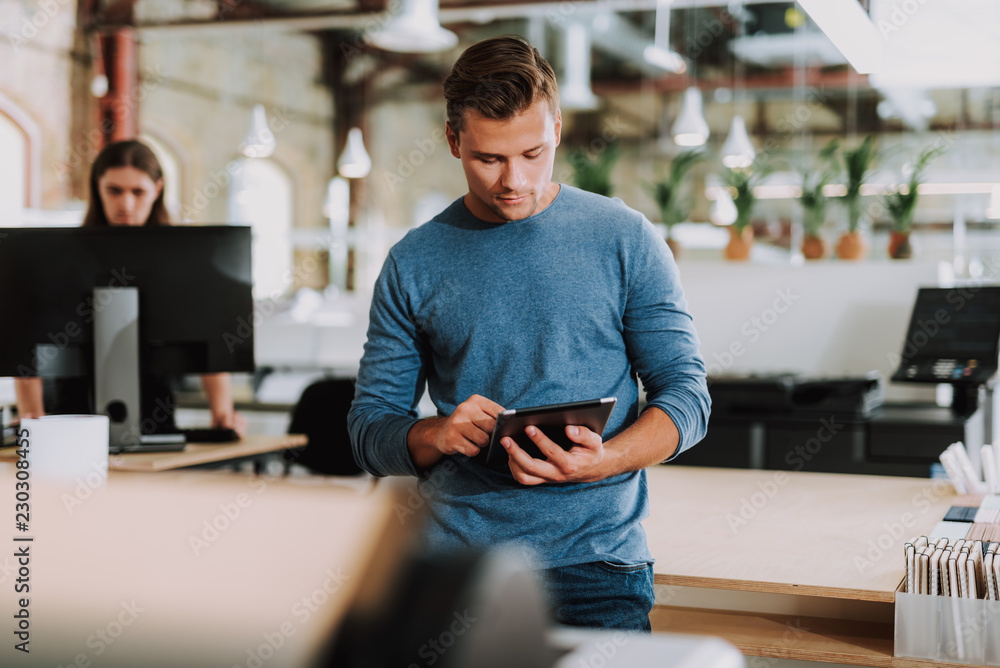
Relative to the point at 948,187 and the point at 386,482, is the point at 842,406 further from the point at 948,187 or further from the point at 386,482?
the point at 948,187

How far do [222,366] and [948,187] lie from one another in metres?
7.33

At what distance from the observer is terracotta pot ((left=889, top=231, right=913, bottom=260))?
3713 millimetres

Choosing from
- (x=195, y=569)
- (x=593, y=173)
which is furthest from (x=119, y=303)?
(x=593, y=173)

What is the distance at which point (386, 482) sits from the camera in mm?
A: 472

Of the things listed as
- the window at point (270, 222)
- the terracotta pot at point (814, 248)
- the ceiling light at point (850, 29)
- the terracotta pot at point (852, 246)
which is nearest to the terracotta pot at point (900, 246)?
the terracotta pot at point (852, 246)

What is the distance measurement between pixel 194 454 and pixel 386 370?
111cm

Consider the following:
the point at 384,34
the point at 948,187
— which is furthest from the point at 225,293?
the point at 948,187

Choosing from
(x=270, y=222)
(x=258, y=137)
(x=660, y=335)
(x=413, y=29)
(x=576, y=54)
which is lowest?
(x=660, y=335)

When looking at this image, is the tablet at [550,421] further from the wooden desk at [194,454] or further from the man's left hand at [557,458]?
the wooden desk at [194,454]

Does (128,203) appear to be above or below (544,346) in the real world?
above

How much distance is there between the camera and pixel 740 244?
3.96 metres

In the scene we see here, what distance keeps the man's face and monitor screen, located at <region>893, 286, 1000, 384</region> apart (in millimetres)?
2101

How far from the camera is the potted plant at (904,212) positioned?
3713mm

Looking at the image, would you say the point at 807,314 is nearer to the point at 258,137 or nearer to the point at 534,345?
the point at 534,345
